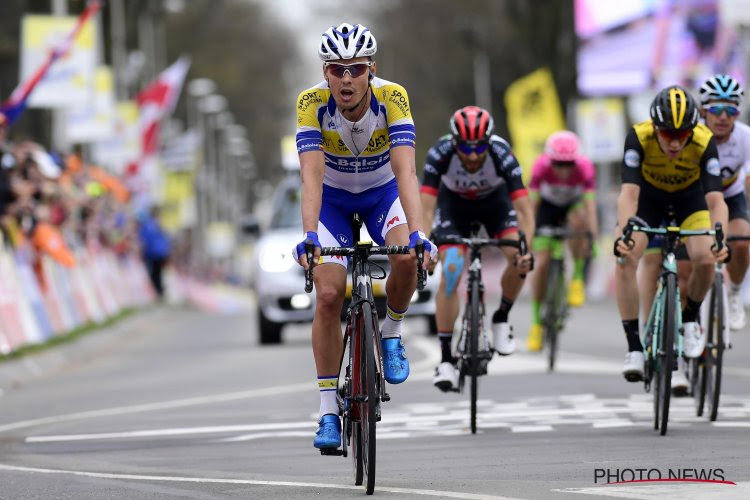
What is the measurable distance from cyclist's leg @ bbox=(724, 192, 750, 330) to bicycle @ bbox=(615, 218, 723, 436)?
5.15ft

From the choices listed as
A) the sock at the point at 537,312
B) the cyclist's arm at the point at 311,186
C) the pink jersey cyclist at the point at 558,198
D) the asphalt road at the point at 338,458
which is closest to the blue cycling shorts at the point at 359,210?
the cyclist's arm at the point at 311,186

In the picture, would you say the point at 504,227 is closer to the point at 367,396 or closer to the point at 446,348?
the point at 446,348

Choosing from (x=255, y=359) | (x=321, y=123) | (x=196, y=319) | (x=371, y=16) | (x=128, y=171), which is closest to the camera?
(x=321, y=123)

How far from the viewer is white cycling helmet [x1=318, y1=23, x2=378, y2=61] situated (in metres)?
9.38

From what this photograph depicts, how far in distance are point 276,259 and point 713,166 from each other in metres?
11.0

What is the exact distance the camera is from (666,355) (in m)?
11.1

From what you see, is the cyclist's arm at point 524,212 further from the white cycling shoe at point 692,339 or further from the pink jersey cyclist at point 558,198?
the pink jersey cyclist at point 558,198

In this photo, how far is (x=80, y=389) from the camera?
55.1 ft

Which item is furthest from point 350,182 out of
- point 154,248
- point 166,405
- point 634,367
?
point 154,248

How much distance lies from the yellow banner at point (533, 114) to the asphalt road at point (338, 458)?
93.6 feet

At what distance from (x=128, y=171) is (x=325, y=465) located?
33230 mm

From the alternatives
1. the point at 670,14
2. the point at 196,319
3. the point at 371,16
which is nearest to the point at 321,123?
the point at 196,319

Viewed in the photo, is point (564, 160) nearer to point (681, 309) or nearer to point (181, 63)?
point (681, 309)

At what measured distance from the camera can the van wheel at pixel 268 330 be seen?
22.4 metres
